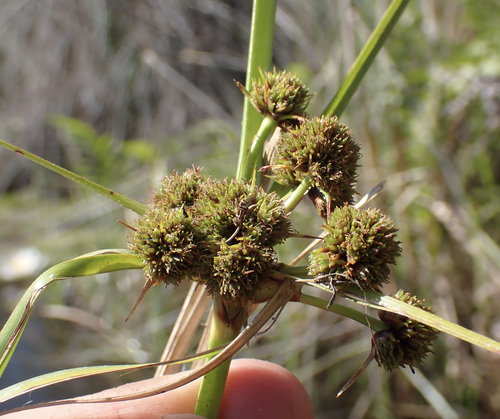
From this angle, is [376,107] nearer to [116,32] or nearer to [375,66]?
[375,66]

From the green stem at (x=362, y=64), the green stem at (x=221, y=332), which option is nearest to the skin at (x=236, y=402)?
the green stem at (x=221, y=332)

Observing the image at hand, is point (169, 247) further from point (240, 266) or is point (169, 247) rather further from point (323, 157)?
point (323, 157)

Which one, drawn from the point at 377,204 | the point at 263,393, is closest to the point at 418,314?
the point at 263,393

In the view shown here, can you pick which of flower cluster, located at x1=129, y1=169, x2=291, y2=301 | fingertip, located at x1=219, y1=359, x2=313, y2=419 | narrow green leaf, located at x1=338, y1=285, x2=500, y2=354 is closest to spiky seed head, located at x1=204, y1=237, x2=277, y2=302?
flower cluster, located at x1=129, y1=169, x2=291, y2=301

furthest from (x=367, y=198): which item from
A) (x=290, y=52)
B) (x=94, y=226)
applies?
(x=290, y=52)

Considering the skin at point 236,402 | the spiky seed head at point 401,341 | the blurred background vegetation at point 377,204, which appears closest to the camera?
the spiky seed head at point 401,341

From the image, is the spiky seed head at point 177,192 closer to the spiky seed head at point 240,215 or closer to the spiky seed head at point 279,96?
the spiky seed head at point 240,215

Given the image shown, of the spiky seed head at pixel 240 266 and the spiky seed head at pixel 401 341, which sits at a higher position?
the spiky seed head at pixel 240 266
